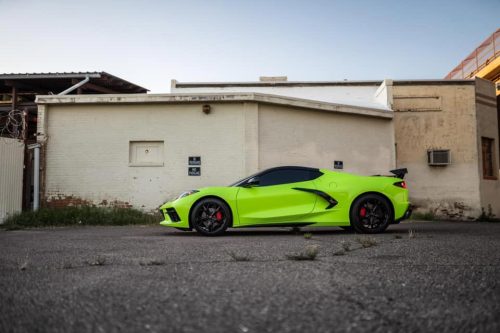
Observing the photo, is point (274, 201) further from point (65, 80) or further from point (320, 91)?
point (65, 80)

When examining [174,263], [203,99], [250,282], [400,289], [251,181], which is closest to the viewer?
[400,289]

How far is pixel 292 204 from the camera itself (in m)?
8.10

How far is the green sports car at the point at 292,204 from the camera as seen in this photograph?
806cm

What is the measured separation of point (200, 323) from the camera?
221 centimetres

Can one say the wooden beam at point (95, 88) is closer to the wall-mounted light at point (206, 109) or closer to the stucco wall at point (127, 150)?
the stucco wall at point (127, 150)

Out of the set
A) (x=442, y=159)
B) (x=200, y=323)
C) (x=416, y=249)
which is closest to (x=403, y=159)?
(x=442, y=159)

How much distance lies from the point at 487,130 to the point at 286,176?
1301 centimetres

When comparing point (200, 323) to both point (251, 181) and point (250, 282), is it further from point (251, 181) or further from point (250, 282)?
point (251, 181)

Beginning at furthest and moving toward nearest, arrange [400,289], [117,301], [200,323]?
[400,289], [117,301], [200,323]

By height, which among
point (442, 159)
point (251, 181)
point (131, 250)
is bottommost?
point (131, 250)

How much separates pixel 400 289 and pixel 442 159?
15.2 meters

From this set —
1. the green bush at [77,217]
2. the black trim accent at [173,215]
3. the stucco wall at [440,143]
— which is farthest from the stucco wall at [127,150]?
the stucco wall at [440,143]

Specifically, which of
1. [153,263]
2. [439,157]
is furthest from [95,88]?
[153,263]

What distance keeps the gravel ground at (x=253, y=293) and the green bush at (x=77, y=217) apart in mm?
7559
